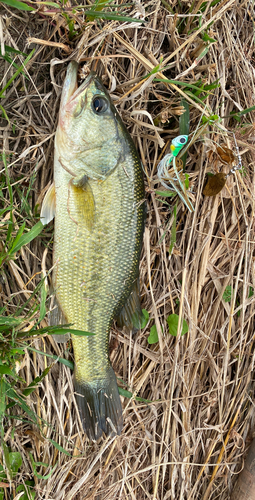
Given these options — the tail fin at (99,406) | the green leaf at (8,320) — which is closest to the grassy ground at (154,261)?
the green leaf at (8,320)

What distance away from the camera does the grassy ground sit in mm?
1775

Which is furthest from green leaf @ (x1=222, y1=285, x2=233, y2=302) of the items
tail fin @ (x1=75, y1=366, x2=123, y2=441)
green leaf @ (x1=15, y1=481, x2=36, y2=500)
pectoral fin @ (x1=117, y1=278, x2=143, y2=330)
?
green leaf @ (x1=15, y1=481, x2=36, y2=500)

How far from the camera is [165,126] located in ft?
6.72

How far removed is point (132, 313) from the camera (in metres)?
1.93

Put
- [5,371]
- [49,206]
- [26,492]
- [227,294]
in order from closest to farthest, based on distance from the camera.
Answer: [5,371] → [49,206] → [26,492] → [227,294]

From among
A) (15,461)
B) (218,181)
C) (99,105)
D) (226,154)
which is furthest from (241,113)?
(15,461)

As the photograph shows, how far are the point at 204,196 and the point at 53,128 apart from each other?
103cm

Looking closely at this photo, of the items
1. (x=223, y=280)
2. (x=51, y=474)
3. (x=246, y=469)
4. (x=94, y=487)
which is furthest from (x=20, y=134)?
(x=246, y=469)

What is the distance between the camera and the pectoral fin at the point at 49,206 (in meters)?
1.73

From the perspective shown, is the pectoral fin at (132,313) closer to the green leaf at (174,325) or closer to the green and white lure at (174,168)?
the green leaf at (174,325)

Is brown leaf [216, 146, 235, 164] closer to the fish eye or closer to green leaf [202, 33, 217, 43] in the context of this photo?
green leaf [202, 33, 217, 43]

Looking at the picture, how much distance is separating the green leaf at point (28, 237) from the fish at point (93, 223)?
43 millimetres

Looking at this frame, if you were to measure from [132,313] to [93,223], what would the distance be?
2.01 ft

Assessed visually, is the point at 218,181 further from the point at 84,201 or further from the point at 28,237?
the point at 28,237
